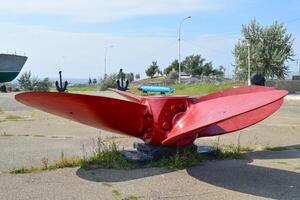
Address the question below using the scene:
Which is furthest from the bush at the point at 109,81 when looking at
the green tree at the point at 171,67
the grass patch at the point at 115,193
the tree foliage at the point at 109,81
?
the grass patch at the point at 115,193

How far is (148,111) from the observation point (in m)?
7.22

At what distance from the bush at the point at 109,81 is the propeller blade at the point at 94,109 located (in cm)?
4932

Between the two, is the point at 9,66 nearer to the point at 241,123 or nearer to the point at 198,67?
the point at 241,123

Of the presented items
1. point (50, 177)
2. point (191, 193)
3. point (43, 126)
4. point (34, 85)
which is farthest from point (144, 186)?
point (34, 85)

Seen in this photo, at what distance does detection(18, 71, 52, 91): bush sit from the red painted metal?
51.5 metres

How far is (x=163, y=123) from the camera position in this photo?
23.3 ft

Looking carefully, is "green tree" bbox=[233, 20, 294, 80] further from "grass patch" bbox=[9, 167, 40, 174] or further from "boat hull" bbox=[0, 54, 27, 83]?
"grass patch" bbox=[9, 167, 40, 174]

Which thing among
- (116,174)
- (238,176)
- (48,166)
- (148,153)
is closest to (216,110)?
(238,176)

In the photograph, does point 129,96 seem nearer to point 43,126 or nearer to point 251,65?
point 43,126

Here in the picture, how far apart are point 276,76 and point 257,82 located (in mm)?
38376

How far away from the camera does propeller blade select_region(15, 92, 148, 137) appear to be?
644 cm

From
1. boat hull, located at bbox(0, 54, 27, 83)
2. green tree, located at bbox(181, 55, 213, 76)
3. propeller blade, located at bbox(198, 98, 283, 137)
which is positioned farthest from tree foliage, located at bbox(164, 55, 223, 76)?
propeller blade, located at bbox(198, 98, 283, 137)

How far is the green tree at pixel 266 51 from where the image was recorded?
44438mm

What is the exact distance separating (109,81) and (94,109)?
52.5 metres
